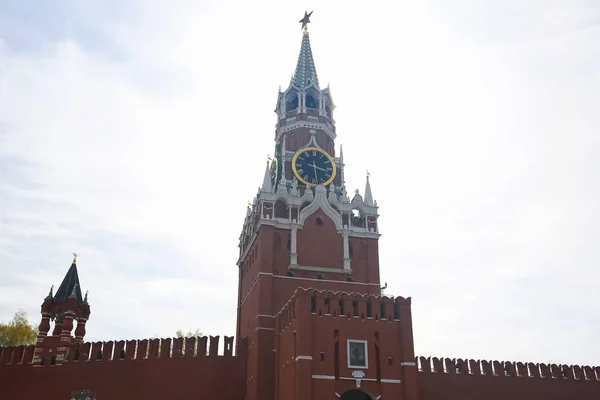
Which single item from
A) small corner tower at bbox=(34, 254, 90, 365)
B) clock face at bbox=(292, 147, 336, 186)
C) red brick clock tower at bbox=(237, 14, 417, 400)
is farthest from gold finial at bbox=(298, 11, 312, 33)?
small corner tower at bbox=(34, 254, 90, 365)

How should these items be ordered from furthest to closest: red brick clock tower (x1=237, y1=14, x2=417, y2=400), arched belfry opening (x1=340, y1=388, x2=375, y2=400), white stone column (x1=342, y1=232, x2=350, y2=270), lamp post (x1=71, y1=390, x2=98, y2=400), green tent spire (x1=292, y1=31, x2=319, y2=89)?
green tent spire (x1=292, y1=31, x2=319, y2=89)
white stone column (x1=342, y1=232, x2=350, y2=270)
lamp post (x1=71, y1=390, x2=98, y2=400)
arched belfry opening (x1=340, y1=388, x2=375, y2=400)
red brick clock tower (x1=237, y1=14, x2=417, y2=400)

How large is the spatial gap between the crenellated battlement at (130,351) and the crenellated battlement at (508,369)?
10.3 m

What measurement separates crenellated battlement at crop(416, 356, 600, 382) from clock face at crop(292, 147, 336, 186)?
11.9 metres

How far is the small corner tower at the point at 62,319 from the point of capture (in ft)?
96.0

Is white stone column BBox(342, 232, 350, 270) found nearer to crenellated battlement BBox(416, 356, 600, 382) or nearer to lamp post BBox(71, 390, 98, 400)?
crenellated battlement BBox(416, 356, 600, 382)

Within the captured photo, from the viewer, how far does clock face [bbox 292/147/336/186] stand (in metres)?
35.3

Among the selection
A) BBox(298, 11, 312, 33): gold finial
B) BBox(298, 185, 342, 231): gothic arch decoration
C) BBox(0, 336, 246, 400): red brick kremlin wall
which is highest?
BBox(298, 11, 312, 33): gold finial

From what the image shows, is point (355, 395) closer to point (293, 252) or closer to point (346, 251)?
point (293, 252)

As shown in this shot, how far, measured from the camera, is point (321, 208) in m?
33.4

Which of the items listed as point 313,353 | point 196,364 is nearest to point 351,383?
point 313,353

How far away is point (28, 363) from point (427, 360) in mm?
18694

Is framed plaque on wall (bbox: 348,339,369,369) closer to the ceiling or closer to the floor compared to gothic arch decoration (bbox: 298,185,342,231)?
closer to the floor

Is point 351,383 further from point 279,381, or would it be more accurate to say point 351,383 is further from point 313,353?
point 279,381

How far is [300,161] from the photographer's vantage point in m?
35.7
